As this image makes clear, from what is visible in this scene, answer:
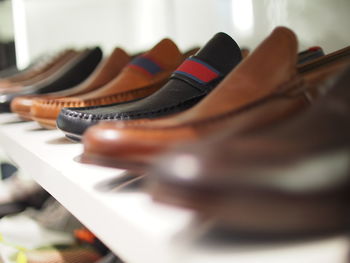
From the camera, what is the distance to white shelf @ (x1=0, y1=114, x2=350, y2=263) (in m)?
0.21

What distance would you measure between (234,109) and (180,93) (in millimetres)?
139

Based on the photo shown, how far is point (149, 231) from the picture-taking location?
0.74ft

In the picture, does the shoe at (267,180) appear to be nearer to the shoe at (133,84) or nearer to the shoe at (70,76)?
the shoe at (133,84)

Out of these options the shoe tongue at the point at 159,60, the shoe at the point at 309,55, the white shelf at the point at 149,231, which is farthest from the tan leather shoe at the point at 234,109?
the shoe tongue at the point at 159,60

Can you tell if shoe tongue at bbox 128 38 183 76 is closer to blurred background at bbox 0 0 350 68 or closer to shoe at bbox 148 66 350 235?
blurred background at bbox 0 0 350 68

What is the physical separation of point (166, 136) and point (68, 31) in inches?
57.8

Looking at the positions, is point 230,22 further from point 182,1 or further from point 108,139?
point 108,139

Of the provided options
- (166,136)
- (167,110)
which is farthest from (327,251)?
(167,110)

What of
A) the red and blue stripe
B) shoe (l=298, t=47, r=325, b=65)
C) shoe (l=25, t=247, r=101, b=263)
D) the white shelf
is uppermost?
shoe (l=298, t=47, r=325, b=65)

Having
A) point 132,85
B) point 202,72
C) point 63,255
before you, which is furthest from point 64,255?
point 202,72

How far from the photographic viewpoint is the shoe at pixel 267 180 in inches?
8.1

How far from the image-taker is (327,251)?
0.21 m

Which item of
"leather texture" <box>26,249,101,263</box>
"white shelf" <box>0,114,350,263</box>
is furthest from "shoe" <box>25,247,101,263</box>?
"white shelf" <box>0,114,350,263</box>

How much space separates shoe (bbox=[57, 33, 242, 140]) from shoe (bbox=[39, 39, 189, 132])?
0.10 m
